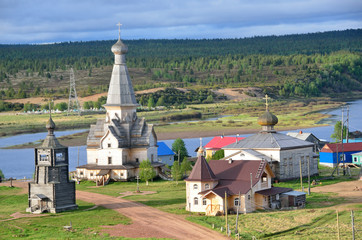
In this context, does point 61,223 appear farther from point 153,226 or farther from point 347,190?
point 347,190

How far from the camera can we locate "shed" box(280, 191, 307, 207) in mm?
43625

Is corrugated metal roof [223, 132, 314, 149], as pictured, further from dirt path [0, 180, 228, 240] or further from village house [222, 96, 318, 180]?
dirt path [0, 180, 228, 240]

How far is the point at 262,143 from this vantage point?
56281 millimetres

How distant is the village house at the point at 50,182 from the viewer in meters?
42.3

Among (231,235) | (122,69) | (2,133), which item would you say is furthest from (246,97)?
(231,235)

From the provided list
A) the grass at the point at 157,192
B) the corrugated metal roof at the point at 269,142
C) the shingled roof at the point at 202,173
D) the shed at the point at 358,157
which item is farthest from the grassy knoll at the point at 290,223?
the shed at the point at 358,157

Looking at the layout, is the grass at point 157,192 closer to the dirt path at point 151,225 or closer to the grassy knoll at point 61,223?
the dirt path at point 151,225

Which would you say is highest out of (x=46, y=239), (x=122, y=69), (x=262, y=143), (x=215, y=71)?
(x=215, y=71)

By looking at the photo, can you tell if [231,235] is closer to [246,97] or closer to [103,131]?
[103,131]

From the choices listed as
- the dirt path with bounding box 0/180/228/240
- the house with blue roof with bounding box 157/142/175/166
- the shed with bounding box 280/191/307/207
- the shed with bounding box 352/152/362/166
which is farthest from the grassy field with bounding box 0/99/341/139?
the dirt path with bounding box 0/180/228/240

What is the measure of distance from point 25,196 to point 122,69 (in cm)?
1421

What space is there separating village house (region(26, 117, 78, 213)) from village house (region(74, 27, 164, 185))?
1311cm

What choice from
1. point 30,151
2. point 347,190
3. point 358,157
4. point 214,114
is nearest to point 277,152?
point 347,190

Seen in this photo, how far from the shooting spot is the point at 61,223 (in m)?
39.3
